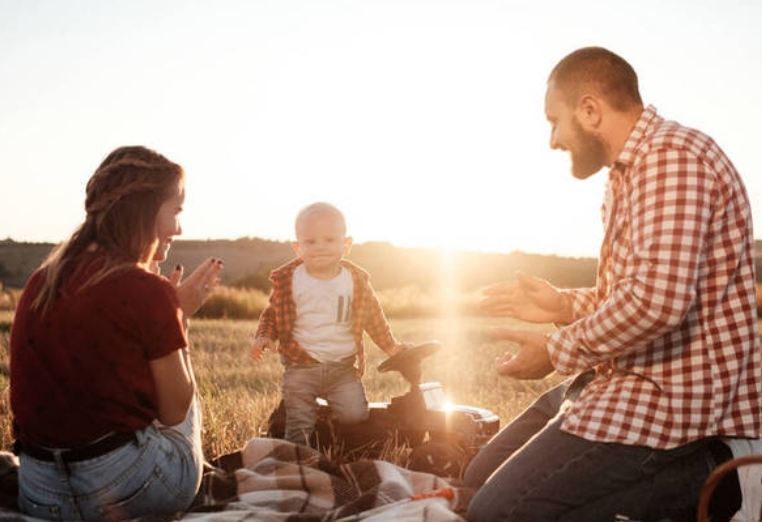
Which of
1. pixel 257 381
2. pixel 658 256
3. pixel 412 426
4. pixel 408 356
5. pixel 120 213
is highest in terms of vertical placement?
pixel 120 213

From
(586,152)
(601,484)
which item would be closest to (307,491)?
(601,484)

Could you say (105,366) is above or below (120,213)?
below

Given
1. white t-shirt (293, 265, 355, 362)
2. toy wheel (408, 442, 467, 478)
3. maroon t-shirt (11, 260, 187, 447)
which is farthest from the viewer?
white t-shirt (293, 265, 355, 362)

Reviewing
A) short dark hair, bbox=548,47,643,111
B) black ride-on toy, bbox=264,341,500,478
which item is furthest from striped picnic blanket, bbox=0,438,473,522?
short dark hair, bbox=548,47,643,111

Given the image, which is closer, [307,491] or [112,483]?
[112,483]

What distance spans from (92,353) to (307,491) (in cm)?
147

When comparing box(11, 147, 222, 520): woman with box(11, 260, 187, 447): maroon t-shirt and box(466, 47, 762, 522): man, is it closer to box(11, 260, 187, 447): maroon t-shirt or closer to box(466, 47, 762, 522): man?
box(11, 260, 187, 447): maroon t-shirt

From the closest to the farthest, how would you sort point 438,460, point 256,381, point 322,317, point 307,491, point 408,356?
point 307,491
point 438,460
point 408,356
point 322,317
point 256,381

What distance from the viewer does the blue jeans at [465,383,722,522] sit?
11.6ft

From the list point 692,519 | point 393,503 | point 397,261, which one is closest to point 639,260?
point 692,519

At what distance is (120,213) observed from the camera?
12.3 feet

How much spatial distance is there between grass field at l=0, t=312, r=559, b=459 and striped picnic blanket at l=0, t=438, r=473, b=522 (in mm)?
855

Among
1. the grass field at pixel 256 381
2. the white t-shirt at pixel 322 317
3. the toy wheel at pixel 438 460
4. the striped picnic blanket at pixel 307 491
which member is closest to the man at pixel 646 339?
the striped picnic blanket at pixel 307 491

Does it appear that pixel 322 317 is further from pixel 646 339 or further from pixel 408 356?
pixel 646 339
